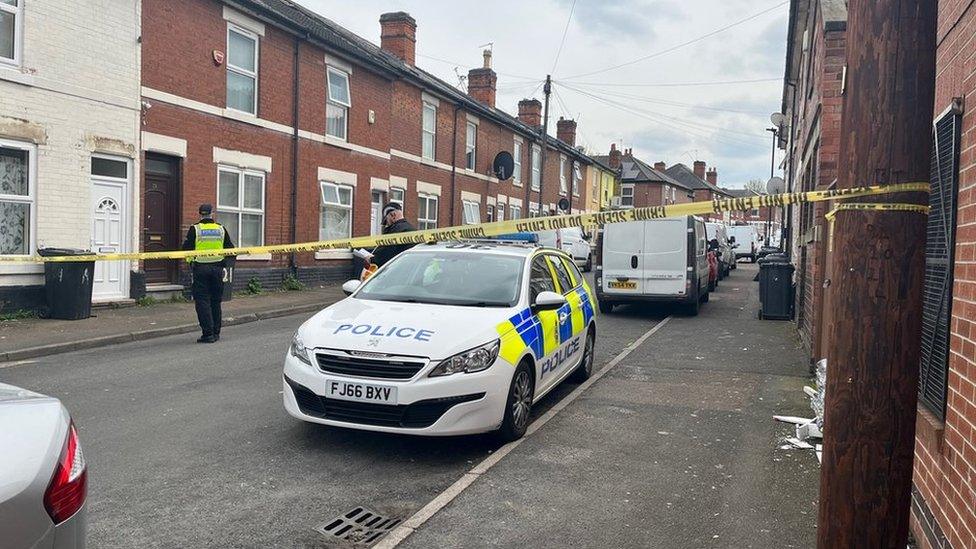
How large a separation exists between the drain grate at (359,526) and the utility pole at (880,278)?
2538 millimetres

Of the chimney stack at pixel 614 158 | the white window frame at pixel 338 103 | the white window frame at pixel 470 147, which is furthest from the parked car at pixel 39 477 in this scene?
the chimney stack at pixel 614 158

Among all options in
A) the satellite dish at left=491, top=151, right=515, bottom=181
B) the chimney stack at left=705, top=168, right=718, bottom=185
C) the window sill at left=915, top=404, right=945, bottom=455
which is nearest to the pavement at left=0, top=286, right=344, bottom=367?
the window sill at left=915, top=404, right=945, bottom=455

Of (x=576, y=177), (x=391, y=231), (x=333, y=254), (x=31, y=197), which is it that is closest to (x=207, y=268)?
(x=391, y=231)

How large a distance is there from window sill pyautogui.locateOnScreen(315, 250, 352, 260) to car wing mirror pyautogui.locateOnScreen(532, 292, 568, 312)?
534 inches

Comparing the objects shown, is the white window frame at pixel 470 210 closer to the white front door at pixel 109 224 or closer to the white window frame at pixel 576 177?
the white window frame at pixel 576 177

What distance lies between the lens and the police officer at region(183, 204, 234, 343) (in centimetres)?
996

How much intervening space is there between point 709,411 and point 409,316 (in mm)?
3190

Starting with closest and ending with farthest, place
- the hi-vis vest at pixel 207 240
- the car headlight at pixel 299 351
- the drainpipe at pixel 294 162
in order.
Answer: the car headlight at pixel 299 351
the hi-vis vest at pixel 207 240
the drainpipe at pixel 294 162

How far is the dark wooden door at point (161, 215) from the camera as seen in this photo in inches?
558

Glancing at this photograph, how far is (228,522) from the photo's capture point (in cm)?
413

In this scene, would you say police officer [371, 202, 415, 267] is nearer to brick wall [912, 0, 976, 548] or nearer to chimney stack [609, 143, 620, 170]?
brick wall [912, 0, 976, 548]

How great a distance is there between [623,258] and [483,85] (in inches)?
790

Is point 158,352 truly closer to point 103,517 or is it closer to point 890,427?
point 103,517

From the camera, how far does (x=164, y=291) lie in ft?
47.4
